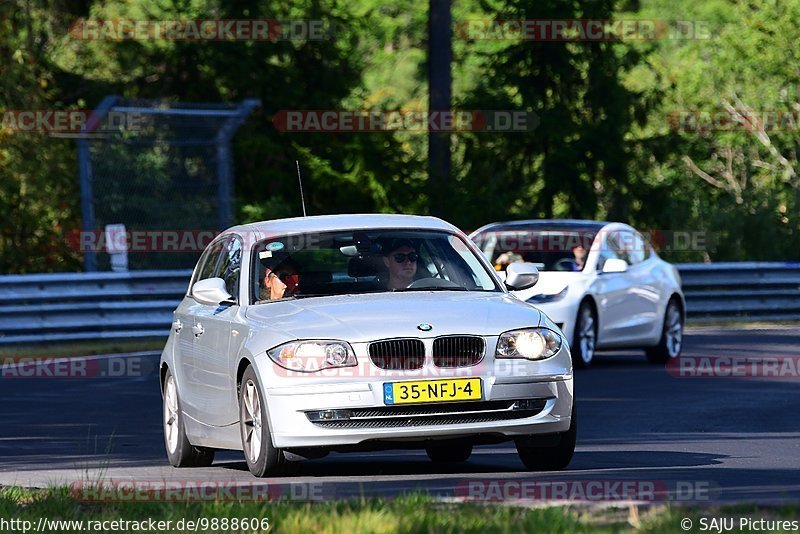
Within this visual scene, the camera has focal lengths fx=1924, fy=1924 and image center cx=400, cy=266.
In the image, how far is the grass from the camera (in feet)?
24.3

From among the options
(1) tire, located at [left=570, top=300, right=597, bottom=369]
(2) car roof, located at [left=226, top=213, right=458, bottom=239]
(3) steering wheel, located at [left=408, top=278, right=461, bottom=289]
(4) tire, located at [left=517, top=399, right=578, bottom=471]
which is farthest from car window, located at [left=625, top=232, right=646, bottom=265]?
(4) tire, located at [left=517, top=399, right=578, bottom=471]

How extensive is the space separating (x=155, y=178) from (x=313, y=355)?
52.7 feet

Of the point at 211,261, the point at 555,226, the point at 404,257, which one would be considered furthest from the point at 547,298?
the point at 404,257

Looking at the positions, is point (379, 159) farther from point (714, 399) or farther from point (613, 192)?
point (714, 399)

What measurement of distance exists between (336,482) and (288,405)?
0.48 m

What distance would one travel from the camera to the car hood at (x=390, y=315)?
10.2 meters

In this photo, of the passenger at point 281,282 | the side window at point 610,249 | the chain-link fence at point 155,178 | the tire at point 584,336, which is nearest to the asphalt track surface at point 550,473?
the tire at point 584,336

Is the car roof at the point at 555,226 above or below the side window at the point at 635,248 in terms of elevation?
above

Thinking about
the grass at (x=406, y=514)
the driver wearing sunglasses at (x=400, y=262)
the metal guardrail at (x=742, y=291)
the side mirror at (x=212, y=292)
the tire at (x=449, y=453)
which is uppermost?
the driver wearing sunglasses at (x=400, y=262)

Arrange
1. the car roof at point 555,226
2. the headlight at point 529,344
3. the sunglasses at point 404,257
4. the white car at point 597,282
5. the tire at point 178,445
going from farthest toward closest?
1. the car roof at point 555,226
2. the white car at point 597,282
3. the tire at point 178,445
4. the sunglasses at point 404,257
5. the headlight at point 529,344

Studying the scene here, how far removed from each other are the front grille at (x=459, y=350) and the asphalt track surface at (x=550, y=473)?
624 mm

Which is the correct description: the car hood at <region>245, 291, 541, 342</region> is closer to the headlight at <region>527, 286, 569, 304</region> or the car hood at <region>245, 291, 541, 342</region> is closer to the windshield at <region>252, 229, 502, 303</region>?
the windshield at <region>252, 229, 502, 303</region>

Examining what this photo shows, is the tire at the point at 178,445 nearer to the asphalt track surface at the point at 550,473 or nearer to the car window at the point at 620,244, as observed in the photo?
the asphalt track surface at the point at 550,473

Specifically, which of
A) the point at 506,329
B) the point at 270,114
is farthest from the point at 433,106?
the point at 506,329
